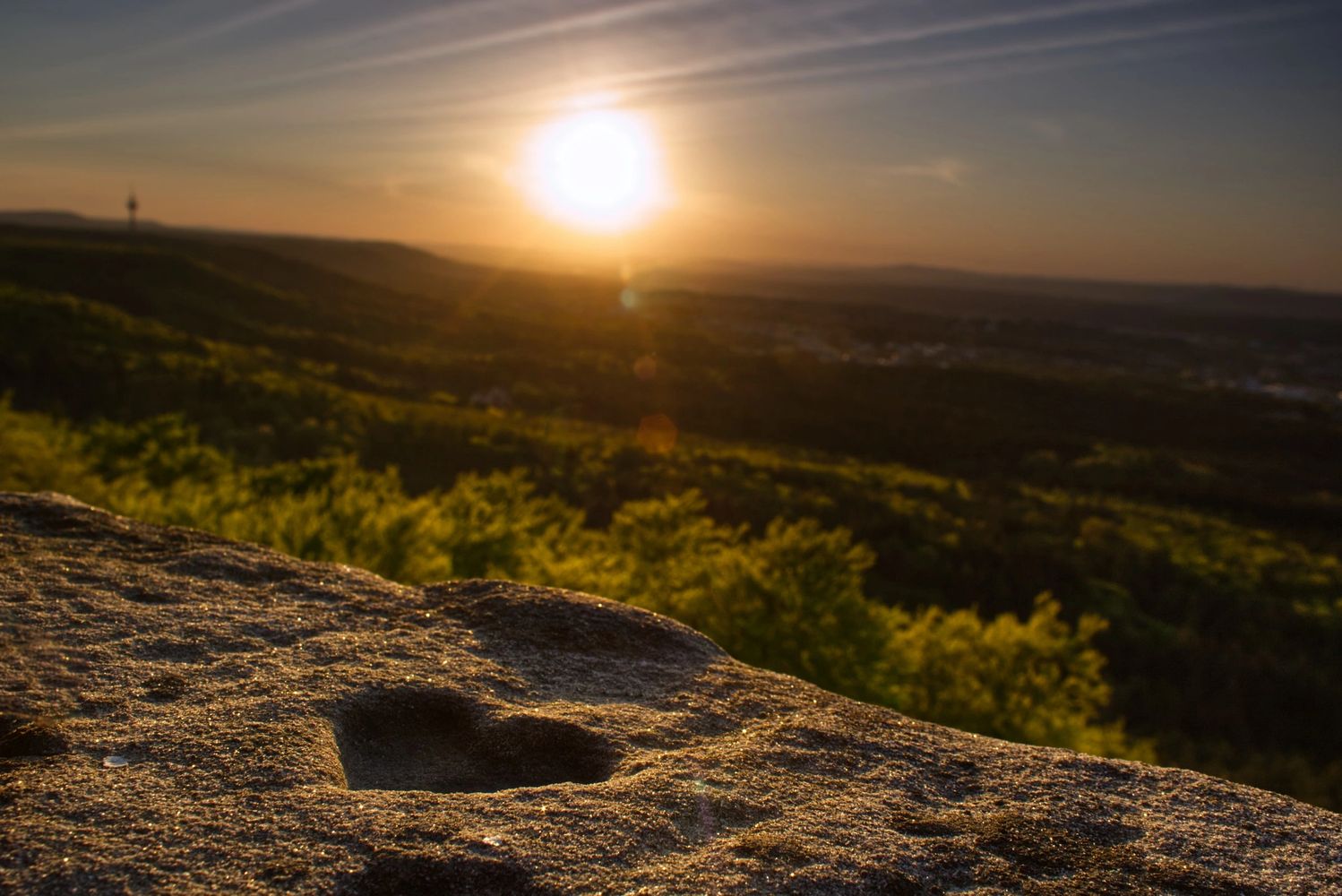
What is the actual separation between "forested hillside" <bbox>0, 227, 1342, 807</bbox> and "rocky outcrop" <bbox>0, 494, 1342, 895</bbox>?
35.8ft

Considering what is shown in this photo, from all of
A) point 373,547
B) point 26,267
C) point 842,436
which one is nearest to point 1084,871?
point 373,547

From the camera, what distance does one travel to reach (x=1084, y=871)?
94.9 inches

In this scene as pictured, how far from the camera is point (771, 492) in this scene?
129 feet

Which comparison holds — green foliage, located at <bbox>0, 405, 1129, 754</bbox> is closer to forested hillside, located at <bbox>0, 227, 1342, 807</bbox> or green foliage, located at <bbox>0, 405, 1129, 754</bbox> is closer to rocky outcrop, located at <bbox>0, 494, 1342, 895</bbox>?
forested hillside, located at <bbox>0, 227, 1342, 807</bbox>

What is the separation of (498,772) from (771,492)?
36910 mm

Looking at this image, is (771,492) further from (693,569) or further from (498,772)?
(498,772)

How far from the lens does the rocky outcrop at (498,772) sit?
2.17 m

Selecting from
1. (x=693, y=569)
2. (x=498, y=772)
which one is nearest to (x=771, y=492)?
(x=693, y=569)

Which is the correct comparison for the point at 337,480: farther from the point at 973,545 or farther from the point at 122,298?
the point at 122,298

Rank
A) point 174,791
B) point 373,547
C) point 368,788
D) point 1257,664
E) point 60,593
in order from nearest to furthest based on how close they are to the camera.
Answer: point 174,791
point 368,788
point 60,593
point 373,547
point 1257,664

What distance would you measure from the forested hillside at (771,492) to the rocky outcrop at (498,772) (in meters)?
10.9

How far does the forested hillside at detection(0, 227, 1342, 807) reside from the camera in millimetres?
16781

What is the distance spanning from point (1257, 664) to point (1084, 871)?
30.8m

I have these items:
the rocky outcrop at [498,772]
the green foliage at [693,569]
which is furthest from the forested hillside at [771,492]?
the rocky outcrop at [498,772]
